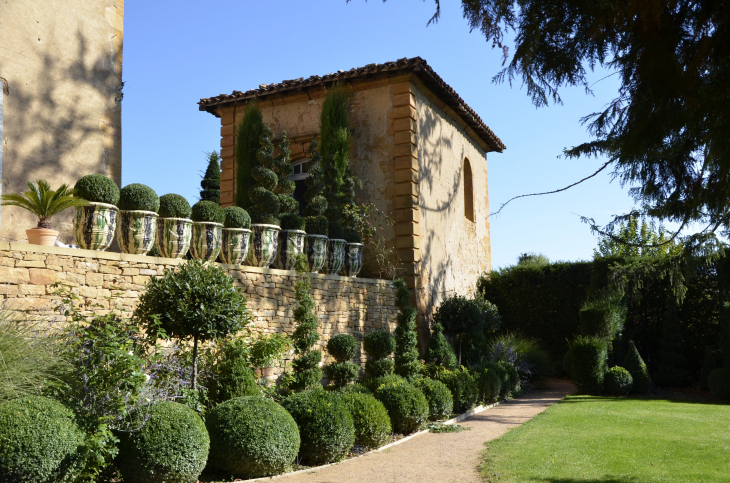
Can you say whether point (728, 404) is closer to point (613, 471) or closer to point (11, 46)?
point (613, 471)

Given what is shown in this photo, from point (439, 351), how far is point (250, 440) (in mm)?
6274

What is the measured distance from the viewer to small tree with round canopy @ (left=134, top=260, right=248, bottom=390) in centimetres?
645

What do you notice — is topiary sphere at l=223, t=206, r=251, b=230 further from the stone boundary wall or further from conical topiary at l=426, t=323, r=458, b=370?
conical topiary at l=426, t=323, r=458, b=370

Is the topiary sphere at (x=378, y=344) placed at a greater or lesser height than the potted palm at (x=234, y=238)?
lesser

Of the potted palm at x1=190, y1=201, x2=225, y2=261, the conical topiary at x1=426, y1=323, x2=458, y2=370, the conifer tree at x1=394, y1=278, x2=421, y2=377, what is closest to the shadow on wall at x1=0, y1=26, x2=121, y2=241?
the potted palm at x1=190, y1=201, x2=225, y2=261

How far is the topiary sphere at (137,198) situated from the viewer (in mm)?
7164

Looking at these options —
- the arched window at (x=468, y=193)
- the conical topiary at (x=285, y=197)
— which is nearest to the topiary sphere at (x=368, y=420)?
the conical topiary at (x=285, y=197)

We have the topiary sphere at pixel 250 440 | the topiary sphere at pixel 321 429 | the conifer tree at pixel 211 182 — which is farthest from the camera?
the conifer tree at pixel 211 182

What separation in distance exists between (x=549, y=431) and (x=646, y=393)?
574 cm

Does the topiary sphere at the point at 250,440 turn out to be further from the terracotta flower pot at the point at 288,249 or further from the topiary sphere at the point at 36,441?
the terracotta flower pot at the point at 288,249

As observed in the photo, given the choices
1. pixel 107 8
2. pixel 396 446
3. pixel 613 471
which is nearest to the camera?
pixel 613 471

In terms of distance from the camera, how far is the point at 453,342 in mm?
12844

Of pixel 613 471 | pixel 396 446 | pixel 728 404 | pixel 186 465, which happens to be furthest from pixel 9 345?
pixel 728 404

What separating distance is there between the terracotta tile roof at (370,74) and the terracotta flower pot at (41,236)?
24.9 feet
